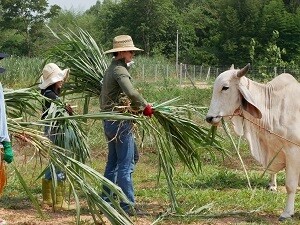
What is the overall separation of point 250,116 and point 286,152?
49 cm

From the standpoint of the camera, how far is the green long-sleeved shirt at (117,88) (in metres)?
6.30

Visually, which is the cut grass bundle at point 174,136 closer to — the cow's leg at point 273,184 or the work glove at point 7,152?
the cow's leg at point 273,184

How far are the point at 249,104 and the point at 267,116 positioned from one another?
229mm

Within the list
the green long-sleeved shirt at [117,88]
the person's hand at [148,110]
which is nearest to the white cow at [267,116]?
the person's hand at [148,110]

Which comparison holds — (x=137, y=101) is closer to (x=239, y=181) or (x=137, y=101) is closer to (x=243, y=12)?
(x=239, y=181)

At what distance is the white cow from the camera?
6574 millimetres

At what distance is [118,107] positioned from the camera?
20.8ft

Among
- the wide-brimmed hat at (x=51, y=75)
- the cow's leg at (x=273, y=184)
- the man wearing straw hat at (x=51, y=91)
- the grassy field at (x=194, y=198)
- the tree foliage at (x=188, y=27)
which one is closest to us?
the grassy field at (x=194, y=198)

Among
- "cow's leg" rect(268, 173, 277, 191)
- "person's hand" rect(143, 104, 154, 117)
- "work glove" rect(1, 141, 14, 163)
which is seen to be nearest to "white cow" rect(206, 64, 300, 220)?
"person's hand" rect(143, 104, 154, 117)

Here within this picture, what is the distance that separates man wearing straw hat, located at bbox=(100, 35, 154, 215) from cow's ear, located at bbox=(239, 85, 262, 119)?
897 millimetres

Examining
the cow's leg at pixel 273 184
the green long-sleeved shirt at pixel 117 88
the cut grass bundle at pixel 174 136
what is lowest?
the cow's leg at pixel 273 184

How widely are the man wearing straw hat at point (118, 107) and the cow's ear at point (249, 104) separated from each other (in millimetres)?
897

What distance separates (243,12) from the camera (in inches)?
1644

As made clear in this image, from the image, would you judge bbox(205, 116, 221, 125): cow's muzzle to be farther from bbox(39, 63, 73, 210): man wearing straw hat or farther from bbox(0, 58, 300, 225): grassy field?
bbox(39, 63, 73, 210): man wearing straw hat
